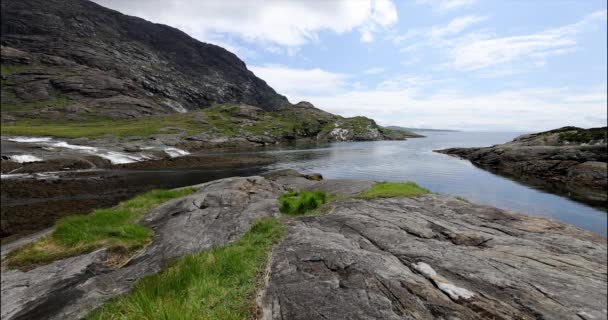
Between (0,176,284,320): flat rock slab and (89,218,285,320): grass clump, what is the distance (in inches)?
138

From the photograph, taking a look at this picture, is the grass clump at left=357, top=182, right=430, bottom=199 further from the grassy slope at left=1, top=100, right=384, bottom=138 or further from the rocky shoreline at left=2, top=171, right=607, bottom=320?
the grassy slope at left=1, top=100, right=384, bottom=138

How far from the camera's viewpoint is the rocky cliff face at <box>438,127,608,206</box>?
Answer: 46594 millimetres

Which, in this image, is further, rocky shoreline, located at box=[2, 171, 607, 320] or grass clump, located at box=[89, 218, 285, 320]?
rocky shoreline, located at box=[2, 171, 607, 320]

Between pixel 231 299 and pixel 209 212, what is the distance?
13.0 metres

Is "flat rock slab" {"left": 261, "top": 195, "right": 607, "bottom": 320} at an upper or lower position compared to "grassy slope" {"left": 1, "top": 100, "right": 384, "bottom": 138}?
lower

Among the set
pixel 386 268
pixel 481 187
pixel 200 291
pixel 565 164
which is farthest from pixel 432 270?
pixel 565 164

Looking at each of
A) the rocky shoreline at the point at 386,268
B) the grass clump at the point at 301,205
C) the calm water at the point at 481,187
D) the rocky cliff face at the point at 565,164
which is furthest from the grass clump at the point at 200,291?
the rocky cliff face at the point at 565,164

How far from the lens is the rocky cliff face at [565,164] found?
4659 centimetres

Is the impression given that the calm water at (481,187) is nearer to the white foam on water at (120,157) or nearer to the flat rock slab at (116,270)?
the flat rock slab at (116,270)

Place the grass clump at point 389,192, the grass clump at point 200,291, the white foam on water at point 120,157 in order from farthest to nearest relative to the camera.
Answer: the white foam on water at point 120,157 → the grass clump at point 389,192 → the grass clump at point 200,291

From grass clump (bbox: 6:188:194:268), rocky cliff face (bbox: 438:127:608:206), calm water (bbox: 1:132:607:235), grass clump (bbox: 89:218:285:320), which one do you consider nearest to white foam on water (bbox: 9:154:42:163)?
calm water (bbox: 1:132:607:235)

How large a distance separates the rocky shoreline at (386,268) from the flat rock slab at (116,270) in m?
0.06

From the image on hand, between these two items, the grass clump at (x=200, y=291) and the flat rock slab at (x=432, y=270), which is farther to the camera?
the flat rock slab at (x=432, y=270)

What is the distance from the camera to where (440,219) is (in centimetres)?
1719
